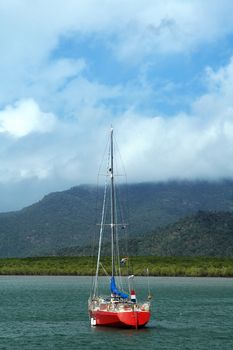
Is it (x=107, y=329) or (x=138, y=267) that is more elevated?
(x=138, y=267)

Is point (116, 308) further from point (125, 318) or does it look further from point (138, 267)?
point (138, 267)

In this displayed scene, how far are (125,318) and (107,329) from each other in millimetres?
3088

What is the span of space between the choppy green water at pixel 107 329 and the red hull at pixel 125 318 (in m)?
0.65

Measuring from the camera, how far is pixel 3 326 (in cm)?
7006

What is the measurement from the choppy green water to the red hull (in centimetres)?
65

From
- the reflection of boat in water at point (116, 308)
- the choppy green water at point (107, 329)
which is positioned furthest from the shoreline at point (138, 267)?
the reflection of boat in water at point (116, 308)

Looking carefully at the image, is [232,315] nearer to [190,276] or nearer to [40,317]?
[40,317]

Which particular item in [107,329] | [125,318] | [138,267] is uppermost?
[138,267]

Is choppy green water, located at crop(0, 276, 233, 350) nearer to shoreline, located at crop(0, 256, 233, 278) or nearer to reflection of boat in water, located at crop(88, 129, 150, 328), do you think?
reflection of boat in water, located at crop(88, 129, 150, 328)

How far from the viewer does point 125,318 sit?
206 ft

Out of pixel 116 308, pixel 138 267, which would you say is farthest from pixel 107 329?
pixel 138 267

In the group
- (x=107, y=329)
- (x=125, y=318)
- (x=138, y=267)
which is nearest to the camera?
(x=125, y=318)

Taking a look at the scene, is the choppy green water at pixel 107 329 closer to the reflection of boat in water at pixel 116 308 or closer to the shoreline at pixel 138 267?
the reflection of boat in water at pixel 116 308

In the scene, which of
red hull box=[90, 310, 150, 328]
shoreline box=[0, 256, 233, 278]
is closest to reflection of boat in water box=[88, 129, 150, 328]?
red hull box=[90, 310, 150, 328]
